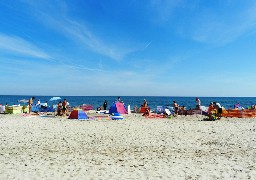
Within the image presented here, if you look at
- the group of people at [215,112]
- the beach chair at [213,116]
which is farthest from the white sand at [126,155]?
the group of people at [215,112]

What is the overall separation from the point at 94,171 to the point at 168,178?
198cm

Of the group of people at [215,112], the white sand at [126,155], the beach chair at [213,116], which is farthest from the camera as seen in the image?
the group of people at [215,112]

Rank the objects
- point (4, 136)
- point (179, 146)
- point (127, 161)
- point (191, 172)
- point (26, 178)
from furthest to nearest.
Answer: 1. point (4, 136)
2. point (179, 146)
3. point (127, 161)
4. point (191, 172)
5. point (26, 178)

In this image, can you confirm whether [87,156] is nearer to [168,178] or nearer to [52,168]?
[52,168]

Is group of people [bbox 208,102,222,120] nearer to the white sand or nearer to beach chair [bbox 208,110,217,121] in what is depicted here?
beach chair [bbox 208,110,217,121]

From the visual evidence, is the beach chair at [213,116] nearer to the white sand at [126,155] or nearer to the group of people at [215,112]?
the group of people at [215,112]

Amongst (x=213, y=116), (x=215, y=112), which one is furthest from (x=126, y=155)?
(x=215, y=112)

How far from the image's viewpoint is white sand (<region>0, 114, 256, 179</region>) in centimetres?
710

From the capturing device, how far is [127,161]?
8.31m

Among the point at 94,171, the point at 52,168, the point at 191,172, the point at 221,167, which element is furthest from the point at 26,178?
the point at 221,167

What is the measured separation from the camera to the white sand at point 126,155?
710 centimetres

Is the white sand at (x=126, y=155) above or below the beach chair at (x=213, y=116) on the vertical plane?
below

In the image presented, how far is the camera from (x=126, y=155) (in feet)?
29.7

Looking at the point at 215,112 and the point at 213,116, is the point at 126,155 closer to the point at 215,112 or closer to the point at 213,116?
the point at 213,116
